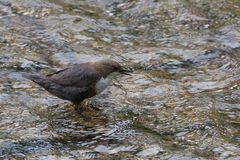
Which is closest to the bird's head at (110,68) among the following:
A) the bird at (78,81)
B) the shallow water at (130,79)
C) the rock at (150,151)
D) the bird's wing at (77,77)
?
the bird at (78,81)

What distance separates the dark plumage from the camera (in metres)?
6.77

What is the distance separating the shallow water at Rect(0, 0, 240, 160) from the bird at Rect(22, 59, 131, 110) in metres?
0.23

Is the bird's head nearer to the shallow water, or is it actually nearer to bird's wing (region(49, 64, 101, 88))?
bird's wing (region(49, 64, 101, 88))

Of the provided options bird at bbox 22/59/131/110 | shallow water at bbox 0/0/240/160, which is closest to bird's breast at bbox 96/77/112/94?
bird at bbox 22/59/131/110

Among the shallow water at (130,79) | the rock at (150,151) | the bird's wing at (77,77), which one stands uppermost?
the bird's wing at (77,77)

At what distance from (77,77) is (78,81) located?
0.05 meters

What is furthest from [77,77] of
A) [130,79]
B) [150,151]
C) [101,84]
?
[150,151]

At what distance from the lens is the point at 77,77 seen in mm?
6848

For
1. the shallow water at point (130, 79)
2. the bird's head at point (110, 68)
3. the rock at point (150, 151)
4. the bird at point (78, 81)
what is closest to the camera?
the rock at point (150, 151)

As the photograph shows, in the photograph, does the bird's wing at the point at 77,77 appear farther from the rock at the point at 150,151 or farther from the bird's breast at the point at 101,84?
the rock at the point at 150,151

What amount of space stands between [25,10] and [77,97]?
362 cm

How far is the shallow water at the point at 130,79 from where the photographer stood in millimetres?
6160

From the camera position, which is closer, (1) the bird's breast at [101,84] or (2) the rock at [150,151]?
(2) the rock at [150,151]

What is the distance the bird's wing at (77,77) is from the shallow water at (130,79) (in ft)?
1.07
